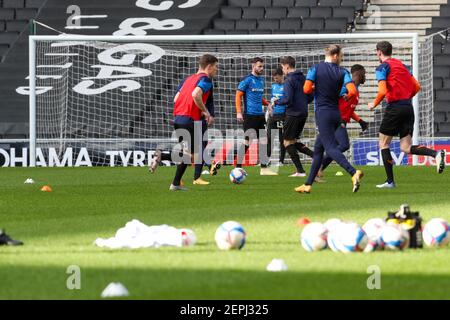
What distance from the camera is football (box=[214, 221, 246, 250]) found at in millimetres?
8523

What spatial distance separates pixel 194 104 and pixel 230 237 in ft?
27.4

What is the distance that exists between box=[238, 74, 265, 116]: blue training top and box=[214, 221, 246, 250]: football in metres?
12.6

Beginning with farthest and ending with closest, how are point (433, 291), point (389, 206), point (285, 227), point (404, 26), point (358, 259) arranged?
point (404, 26), point (389, 206), point (285, 227), point (358, 259), point (433, 291)

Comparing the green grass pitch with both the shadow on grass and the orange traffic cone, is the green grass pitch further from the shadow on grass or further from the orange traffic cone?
the orange traffic cone

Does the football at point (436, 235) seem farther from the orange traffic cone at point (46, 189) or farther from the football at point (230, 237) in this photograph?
the orange traffic cone at point (46, 189)

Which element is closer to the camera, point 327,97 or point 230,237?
point 230,237

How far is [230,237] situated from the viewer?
27.9 feet

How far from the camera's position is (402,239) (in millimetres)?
8367

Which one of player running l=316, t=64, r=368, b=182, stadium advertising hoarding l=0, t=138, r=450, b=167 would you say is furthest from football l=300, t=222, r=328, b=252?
stadium advertising hoarding l=0, t=138, r=450, b=167

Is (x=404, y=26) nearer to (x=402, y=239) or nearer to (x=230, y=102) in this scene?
(x=230, y=102)

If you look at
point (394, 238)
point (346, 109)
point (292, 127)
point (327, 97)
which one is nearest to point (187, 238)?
point (394, 238)

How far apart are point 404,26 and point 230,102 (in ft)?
18.3

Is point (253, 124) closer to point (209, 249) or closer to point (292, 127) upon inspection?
point (292, 127)
